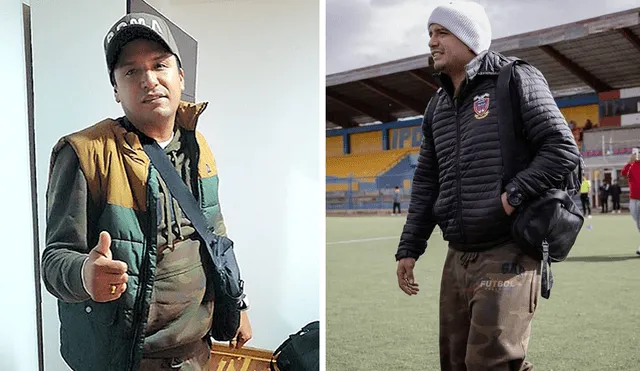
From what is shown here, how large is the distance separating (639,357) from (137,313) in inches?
65.2

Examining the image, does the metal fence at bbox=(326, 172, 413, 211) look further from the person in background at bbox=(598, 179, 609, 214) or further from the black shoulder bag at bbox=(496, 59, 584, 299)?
the person in background at bbox=(598, 179, 609, 214)

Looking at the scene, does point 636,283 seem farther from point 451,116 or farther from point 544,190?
point 451,116

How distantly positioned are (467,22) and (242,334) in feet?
4.45

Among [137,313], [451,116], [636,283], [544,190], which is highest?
[451,116]

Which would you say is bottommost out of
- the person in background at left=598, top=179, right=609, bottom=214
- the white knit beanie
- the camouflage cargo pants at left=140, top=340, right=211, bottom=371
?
the camouflage cargo pants at left=140, top=340, right=211, bottom=371

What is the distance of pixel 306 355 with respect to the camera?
2.46m

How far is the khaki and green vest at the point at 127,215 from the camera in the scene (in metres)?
2.43

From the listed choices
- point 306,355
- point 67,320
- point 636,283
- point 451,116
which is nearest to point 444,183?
point 451,116

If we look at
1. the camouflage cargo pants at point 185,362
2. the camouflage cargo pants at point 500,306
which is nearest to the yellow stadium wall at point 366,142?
the camouflage cargo pants at point 500,306

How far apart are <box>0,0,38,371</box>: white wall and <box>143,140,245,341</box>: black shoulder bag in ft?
2.31

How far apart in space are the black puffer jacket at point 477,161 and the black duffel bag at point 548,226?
1.4 inches

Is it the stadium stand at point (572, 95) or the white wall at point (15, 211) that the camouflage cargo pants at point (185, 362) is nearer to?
the white wall at point (15, 211)

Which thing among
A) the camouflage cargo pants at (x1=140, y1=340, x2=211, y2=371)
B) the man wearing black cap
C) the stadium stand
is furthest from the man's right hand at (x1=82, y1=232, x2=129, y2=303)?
the stadium stand

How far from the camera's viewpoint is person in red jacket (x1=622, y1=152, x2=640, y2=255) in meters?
2.04
